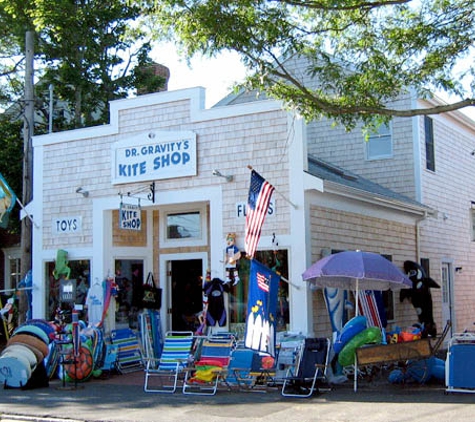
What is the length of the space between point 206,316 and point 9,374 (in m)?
3.62

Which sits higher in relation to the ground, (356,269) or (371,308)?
(356,269)

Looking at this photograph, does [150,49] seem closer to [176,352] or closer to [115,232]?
[115,232]

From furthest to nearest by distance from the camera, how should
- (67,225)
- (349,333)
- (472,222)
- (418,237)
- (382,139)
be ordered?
(472,222), (382,139), (418,237), (67,225), (349,333)

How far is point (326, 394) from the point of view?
10586 millimetres

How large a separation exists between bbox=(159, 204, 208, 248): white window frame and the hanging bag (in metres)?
0.90

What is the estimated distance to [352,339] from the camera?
11.1 meters

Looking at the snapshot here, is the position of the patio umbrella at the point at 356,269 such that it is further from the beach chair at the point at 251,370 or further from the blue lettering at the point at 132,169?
the blue lettering at the point at 132,169

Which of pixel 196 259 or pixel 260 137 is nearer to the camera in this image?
pixel 260 137

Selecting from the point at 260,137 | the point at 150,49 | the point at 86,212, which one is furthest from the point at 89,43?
the point at 260,137

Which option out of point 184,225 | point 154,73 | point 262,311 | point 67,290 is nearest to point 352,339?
point 262,311

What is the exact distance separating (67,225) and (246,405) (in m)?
6.91

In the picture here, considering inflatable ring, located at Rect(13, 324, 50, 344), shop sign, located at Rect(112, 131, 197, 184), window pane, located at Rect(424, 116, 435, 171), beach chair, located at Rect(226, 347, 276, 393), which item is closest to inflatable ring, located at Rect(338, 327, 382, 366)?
beach chair, located at Rect(226, 347, 276, 393)

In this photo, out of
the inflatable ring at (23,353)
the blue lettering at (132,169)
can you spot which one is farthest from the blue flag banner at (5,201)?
the inflatable ring at (23,353)

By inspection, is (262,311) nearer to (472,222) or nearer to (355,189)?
(355,189)
